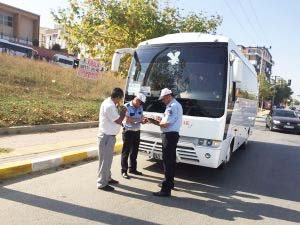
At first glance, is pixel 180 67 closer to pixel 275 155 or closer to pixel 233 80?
pixel 233 80

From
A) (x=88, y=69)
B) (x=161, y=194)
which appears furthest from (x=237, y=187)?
(x=88, y=69)

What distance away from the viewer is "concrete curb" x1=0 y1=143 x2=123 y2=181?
23.1 ft

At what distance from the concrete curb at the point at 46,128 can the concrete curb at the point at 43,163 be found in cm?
257

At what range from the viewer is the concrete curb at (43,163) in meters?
7.04

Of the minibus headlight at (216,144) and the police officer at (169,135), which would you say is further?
the minibus headlight at (216,144)

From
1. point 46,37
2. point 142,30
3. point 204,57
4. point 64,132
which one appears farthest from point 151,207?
point 46,37

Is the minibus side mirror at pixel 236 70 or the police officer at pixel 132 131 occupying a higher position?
the minibus side mirror at pixel 236 70

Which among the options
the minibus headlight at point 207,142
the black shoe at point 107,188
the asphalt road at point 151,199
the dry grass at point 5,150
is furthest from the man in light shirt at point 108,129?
the dry grass at point 5,150

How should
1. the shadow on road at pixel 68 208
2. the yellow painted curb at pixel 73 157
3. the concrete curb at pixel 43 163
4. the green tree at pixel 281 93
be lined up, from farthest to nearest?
the green tree at pixel 281 93
the yellow painted curb at pixel 73 157
the concrete curb at pixel 43 163
the shadow on road at pixel 68 208

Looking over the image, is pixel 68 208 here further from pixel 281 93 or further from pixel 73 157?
pixel 281 93

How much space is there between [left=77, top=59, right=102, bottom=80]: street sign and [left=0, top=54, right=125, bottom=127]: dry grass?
156 cm

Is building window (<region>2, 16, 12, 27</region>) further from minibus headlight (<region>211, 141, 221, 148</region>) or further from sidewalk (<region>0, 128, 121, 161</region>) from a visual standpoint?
minibus headlight (<region>211, 141, 221, 148</region>)

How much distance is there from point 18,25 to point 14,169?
63.4 meters

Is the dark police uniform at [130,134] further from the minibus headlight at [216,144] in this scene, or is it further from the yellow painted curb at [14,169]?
the yellow painted curb at [14,169]
